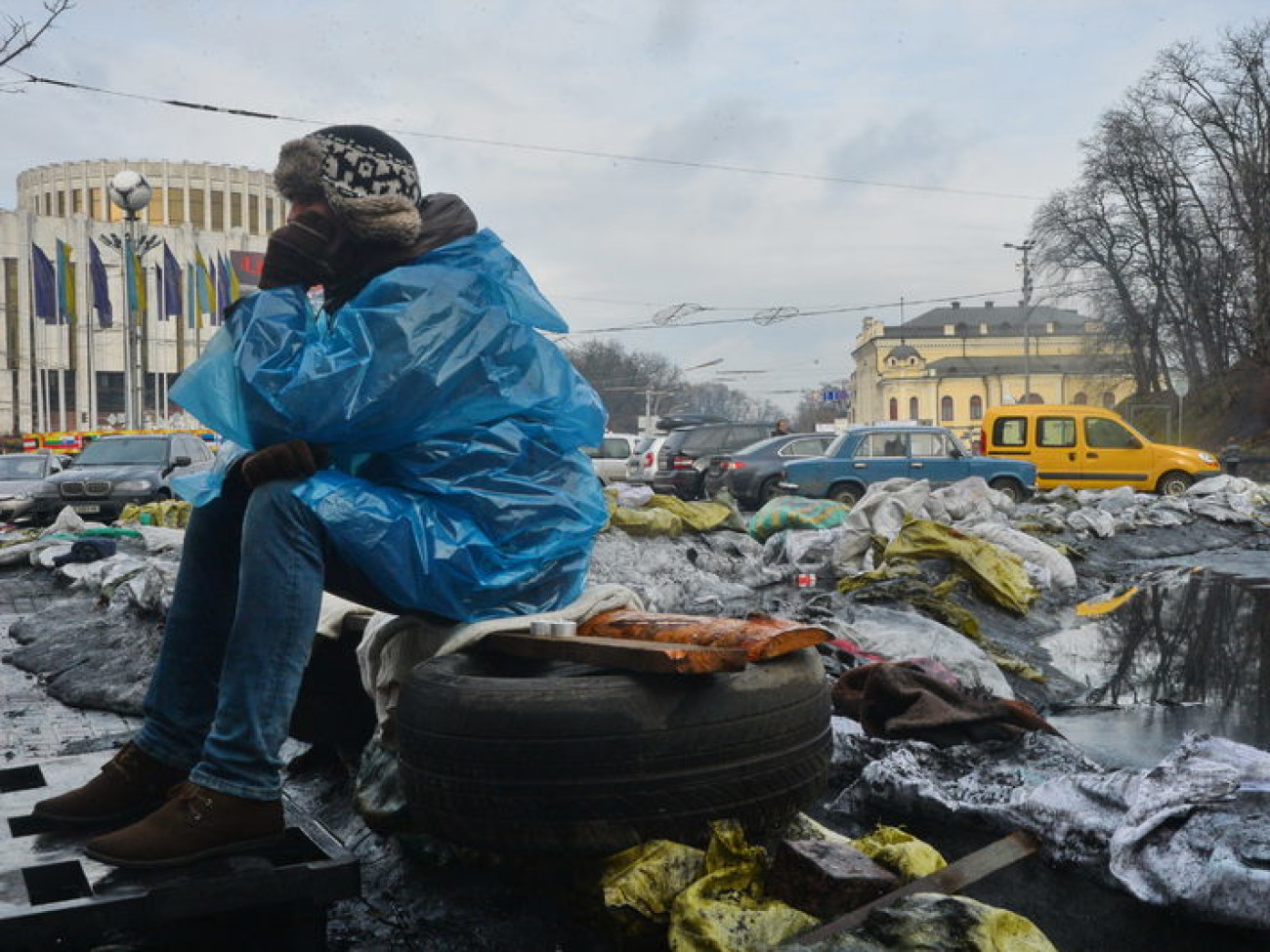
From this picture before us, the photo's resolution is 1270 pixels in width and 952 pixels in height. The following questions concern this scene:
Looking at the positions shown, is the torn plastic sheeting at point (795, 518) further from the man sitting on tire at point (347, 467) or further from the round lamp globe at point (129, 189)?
the round lamp globe at point (129, 189)

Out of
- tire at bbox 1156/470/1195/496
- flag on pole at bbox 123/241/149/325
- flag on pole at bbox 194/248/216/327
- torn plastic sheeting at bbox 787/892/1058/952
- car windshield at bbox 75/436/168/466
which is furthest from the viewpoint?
flag on pole at bbox 194/248/216/327

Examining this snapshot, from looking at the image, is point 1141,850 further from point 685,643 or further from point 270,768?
point 270,768

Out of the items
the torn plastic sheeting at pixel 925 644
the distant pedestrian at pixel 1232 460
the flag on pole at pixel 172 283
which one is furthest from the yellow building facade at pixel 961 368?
the torn plastic sheeting at pixel 925 644

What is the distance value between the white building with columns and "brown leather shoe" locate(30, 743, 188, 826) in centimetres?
6574

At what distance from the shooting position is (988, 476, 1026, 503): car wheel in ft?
65.9

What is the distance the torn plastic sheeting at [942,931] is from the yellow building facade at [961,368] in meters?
99.0

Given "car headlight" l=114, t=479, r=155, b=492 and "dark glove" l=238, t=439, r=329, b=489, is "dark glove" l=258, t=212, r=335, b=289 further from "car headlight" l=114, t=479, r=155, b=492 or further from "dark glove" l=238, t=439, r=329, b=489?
"car headlight" l=114, t=479, r=155, b=492

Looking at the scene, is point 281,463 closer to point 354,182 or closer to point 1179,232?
point 354,182

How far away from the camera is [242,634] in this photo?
2.31 m

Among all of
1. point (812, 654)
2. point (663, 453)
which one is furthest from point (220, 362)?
point (663, 453)

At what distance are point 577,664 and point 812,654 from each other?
1.77 ft

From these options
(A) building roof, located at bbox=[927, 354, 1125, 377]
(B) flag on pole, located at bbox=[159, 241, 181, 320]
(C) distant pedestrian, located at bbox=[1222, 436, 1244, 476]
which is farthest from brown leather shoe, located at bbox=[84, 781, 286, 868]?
(A) building roof, located at bbox=[927, 354, 1125, 377]

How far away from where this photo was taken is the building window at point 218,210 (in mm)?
81438

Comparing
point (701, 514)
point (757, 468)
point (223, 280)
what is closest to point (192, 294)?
point (223, 280)
